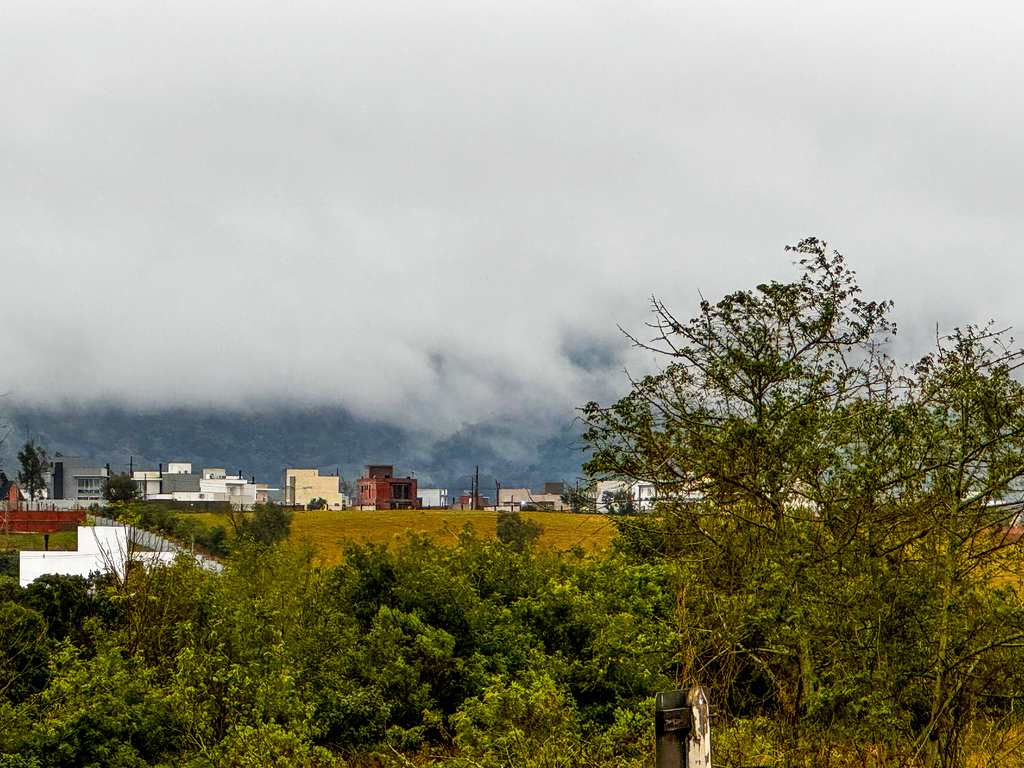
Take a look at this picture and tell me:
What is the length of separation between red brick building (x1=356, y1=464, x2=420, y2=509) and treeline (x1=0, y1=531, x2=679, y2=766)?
11863 cm

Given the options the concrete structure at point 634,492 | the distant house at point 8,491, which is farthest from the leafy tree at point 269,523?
the concrete structure at point 634,492

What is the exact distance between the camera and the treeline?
12.9 meters

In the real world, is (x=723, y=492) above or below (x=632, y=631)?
above

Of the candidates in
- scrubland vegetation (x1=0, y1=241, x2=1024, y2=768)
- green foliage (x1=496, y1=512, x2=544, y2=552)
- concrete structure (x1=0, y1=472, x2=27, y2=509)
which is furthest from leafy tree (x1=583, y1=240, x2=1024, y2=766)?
concrete structure (x1=0, y1=472, x2=27, y2=509)

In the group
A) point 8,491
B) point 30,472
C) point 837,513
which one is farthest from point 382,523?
point 837,513

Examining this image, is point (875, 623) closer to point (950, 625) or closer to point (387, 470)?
point (950, 625)

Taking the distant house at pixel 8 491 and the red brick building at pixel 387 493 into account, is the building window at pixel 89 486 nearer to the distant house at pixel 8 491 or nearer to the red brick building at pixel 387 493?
the red brick building at pixel 387 493

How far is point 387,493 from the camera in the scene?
454 feet

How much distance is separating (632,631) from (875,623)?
608cm

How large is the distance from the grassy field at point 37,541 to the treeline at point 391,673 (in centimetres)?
4333

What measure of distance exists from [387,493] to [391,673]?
12401cm

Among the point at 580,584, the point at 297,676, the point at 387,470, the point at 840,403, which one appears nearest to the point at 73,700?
the point at 297,676

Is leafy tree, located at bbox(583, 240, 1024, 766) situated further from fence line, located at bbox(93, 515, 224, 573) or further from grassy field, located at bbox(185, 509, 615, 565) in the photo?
grassy field, located at bbox(185, 509, 615, 565)

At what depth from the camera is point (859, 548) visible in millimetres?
9031
